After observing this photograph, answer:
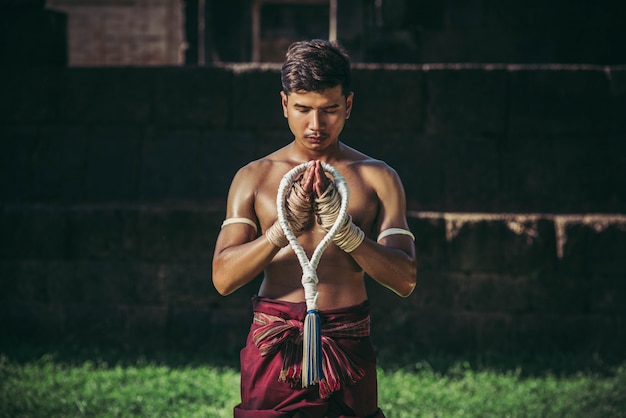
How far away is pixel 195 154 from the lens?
7402 millimetres

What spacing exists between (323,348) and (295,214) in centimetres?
55

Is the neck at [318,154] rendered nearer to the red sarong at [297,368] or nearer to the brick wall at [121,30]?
the red sarong at [297,368]

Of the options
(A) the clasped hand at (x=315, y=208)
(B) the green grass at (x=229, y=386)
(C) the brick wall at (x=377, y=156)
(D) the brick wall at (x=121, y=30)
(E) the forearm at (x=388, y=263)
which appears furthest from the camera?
(D) the brick wall at (x=121, y=30)

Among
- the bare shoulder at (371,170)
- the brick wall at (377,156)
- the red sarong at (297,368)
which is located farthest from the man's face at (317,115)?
the brick wall at (377,156)

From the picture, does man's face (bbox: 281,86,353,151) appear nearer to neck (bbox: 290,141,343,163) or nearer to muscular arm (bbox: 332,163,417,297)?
neck (bbox: 290,141,343,163)

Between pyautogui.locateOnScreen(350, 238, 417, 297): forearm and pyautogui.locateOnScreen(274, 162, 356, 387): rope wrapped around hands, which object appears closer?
pyautogui.locateOnScreen(274, 162, 356, 387): rope wrapped around hands

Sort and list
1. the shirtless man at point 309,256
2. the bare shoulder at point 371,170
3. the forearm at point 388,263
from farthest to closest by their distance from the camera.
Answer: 1. the bare shoulder at point 371,170
2. the shirtless man at point 309,256
3. the forearm at point 388,263

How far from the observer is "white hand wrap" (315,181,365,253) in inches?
118

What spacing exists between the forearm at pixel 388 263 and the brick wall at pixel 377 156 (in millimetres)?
3651

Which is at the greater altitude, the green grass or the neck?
the neck

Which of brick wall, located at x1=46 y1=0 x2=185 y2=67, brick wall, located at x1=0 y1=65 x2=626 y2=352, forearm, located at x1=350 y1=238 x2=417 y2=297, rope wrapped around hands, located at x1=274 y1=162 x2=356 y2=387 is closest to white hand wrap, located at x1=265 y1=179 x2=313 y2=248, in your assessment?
rope wrapped around hands, located at x1=274 y1=162 x2=356 y2=387

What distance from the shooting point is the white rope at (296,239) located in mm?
3012

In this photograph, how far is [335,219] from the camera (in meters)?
3.02

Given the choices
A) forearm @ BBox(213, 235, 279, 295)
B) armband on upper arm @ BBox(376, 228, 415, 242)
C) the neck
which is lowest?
forearm @ BBox(213, 235, 279, 295)
